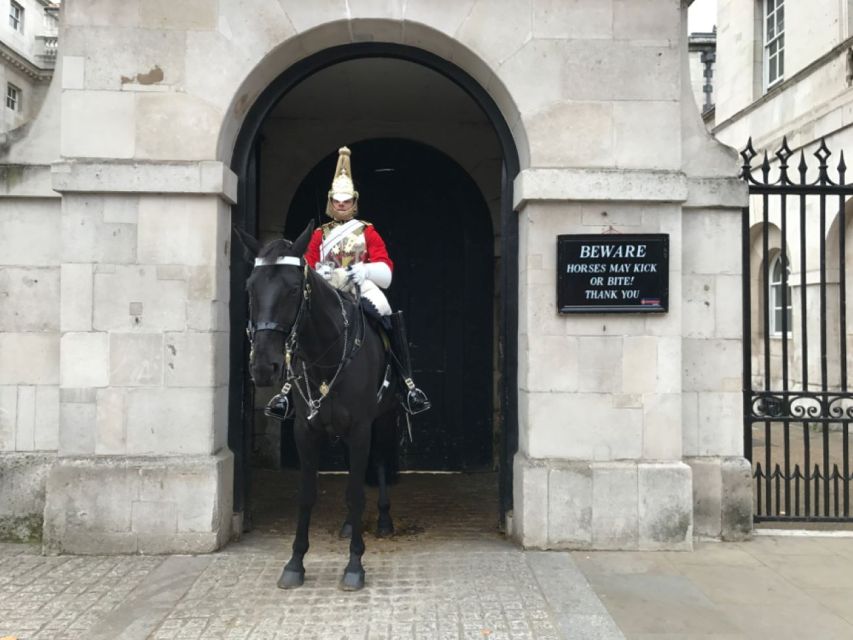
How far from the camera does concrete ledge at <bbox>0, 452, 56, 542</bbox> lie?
5.51 metres

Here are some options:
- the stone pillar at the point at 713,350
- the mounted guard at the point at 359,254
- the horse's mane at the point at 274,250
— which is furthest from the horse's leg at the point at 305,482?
the stone pillar at the point at 713,350

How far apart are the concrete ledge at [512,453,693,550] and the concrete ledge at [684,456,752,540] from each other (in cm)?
31

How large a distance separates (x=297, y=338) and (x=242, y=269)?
1988mm

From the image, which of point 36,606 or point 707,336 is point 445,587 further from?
point 707,336

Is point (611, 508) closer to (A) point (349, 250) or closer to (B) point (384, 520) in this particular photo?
(B) point (384, 520)

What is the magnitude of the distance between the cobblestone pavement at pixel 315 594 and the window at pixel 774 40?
48.0 feet

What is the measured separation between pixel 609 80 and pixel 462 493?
472cm

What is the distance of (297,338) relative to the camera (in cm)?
416

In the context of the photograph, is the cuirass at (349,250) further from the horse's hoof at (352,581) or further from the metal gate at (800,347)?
the metal gate at (800,347)

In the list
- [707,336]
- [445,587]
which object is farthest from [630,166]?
[445,587]

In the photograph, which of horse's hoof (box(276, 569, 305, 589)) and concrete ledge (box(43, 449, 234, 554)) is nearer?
horse's hoof (box(276, 569, 305, 589))

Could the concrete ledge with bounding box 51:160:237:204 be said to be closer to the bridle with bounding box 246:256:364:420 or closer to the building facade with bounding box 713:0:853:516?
the bridle with bounding box 246:256:364:420

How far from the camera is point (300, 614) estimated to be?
4137mm

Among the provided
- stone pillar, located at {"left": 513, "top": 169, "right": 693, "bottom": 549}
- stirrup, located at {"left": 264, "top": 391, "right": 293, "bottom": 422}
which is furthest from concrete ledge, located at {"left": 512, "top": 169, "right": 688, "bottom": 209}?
stirrup, located at {"left": 264, "top": 391, "right": 293, "bottom": 422}
